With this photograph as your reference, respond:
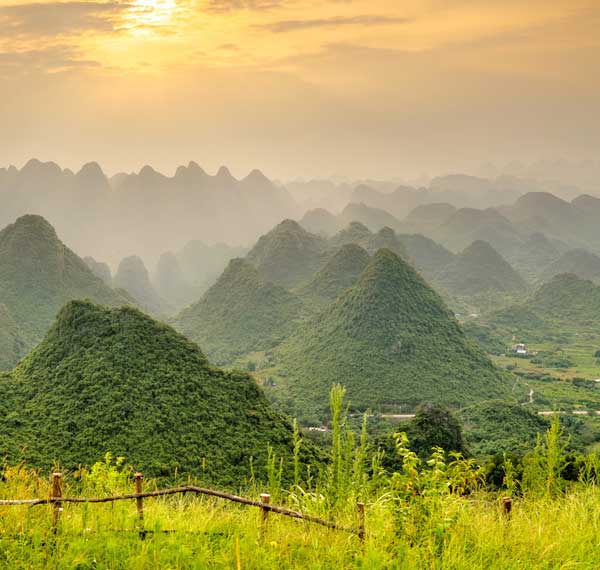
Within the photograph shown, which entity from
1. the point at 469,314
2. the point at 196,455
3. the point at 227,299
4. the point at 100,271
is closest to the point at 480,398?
the point at 196,455

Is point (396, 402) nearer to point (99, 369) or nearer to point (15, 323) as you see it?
point (99, 369)

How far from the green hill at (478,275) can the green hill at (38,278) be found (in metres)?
79.5

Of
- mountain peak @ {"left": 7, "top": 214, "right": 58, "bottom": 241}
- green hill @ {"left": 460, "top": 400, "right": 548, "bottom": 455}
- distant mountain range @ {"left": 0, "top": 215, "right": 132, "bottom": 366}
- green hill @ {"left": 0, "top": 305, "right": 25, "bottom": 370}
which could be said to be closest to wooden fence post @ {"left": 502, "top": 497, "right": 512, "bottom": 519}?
green hill @ {"left": 460, "top": 400, "right": 548, "bottom": 455}

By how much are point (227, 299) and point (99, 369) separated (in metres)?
60.5

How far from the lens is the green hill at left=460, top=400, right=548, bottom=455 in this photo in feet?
116

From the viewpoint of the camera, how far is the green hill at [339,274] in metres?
89.6

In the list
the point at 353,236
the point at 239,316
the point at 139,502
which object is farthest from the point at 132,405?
the point at 353,236

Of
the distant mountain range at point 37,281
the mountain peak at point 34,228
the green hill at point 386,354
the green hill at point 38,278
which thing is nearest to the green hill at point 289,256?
the green hill at point 38,278

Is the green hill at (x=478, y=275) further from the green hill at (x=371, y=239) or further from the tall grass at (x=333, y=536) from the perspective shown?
the tall grass at (x=333, y=536)

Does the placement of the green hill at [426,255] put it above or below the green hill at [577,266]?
above

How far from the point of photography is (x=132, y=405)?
24.8 meters

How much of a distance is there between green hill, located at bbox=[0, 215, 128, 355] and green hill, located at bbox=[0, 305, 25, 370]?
2129mm

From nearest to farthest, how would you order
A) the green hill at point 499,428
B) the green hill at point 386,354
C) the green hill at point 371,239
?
1. the green hill at point 499,428
2. the green hill at point 386,354
3. the green hill at point 371,239

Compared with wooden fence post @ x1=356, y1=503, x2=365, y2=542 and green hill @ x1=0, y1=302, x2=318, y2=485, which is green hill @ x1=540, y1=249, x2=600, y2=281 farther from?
wooden fence post @ x1=356, y1=503, x2=365, y2=542
